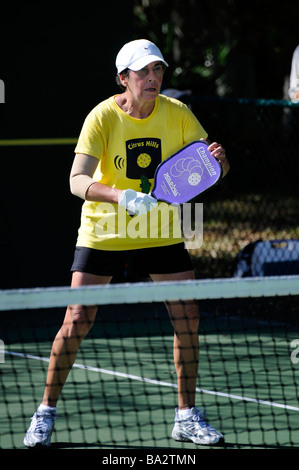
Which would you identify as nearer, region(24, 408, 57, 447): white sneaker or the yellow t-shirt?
region(24, 408, 57, 447): white sneaker

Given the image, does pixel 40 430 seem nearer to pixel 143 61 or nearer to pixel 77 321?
pixel 77 321

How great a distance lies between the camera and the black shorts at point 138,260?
177 inches

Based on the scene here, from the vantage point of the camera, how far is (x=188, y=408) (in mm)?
4496

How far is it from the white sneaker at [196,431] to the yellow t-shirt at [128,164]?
0.92m

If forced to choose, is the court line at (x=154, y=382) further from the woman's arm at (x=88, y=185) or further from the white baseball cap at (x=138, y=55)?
the white baseball cap at (x=138, y=55)

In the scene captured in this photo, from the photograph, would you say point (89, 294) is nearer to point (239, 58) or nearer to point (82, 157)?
point (82, 157)

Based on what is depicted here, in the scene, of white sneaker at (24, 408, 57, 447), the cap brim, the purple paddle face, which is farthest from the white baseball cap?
white sneaker at (24, 408, 57, 447)

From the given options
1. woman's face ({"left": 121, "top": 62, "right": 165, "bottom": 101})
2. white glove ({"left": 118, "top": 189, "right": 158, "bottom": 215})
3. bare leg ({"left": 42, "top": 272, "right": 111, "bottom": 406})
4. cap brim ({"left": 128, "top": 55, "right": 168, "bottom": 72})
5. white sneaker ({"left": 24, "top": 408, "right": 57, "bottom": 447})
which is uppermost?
cap brim ({"left": 128, "top": 55, "right": 168, "bottom": 72})

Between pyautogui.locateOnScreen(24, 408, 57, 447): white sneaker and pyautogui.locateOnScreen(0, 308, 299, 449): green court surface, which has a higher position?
pyautogui.locateOnScreen(0, 308, 299, 449): green court surface

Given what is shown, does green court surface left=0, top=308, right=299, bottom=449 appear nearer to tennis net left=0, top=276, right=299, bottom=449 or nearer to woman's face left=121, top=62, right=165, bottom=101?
tennis net left=0, top=276, right=299, bottom=449

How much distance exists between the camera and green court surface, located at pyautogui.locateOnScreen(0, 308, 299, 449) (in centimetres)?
457

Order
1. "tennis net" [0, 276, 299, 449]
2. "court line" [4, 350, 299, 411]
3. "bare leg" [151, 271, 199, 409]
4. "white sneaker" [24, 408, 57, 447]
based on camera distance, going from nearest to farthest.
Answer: "tennis net" [0, 276, 299, 449] → "white sneaker" [24, 408, 57, 447] → "bare leg" [151, 271, 199, 409] → "court line" [4, 350, 299, 411]

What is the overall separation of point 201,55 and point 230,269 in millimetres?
11827

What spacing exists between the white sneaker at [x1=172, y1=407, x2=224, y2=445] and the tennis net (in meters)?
0.04
